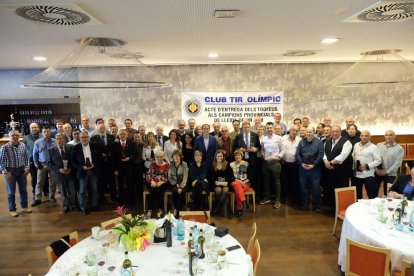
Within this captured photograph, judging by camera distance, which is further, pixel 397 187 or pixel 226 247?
pixel 397 187

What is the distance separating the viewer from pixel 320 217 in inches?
232

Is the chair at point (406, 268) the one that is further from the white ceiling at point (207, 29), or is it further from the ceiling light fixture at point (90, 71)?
the ceiling light fixture at point (90, 71)

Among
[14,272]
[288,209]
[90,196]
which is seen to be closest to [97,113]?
[90,196]

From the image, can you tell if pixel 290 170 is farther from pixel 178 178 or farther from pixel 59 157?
pixel 59 157

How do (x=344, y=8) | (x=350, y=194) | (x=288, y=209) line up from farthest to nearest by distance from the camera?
1. (x=288, y=209)
2. (x=350, y=194)
3. (x=344, y=8)

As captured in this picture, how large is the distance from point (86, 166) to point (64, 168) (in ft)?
1.60

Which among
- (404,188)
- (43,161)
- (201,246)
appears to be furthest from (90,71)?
(404,188)

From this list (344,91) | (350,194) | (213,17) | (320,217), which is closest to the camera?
(213,17)

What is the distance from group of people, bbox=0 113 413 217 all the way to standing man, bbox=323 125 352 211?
0.02m

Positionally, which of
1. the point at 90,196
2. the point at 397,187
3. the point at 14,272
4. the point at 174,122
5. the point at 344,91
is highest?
the point at 344,91

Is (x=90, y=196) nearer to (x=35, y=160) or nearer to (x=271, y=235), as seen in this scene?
(x=35, y=160)

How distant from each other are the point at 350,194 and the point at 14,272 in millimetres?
5226

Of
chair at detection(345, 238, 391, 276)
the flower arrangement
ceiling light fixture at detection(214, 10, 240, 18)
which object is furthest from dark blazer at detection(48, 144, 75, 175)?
chair at detection(345, 238, 391, 276)

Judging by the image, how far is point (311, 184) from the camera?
20.4ft
